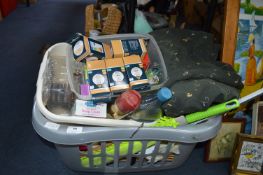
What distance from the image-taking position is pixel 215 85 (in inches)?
33.5

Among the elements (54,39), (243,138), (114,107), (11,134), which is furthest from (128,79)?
(54,39)

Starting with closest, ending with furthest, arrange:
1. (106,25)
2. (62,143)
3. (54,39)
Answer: (62,143), (106,25), (54,39)

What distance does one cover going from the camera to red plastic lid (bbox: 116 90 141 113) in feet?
2.60

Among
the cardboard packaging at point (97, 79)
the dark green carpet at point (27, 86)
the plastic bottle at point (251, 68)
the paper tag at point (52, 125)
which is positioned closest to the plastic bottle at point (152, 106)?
the cardboard packaging at point (97, 79)

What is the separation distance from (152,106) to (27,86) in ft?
3.02

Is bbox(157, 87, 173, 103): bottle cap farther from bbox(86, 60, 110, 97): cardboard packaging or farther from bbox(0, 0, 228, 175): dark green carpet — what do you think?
bbox(0, 0, 228, 175): dark green carpet

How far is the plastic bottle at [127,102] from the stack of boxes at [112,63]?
0.06m

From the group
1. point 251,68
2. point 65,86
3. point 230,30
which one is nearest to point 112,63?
point 65,86

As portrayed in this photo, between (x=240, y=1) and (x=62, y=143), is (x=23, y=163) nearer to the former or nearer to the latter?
(x=62, y=143)

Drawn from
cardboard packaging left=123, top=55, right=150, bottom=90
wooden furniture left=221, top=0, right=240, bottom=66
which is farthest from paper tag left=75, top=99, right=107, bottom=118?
wooden furniture left=221, top=0, right=240, bottom=66

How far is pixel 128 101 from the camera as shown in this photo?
31.2 inches

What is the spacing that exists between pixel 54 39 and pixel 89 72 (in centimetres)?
126

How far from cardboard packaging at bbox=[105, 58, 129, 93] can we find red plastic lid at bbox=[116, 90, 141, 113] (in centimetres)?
5

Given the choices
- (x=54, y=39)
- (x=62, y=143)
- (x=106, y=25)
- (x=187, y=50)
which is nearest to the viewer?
(x=62, y=143)
